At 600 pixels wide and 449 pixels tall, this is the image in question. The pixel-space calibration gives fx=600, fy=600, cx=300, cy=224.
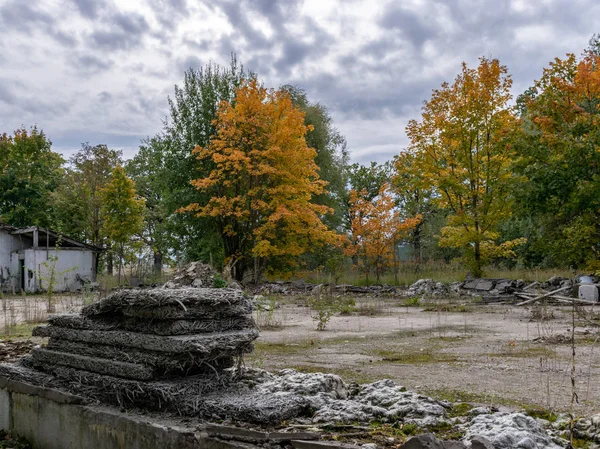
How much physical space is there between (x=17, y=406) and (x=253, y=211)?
22231 mm

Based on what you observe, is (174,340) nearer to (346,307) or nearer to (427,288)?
(346,307)

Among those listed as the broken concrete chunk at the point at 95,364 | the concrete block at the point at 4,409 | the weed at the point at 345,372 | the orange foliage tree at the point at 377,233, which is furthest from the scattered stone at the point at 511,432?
the orange foliage tree at the point at 377,233

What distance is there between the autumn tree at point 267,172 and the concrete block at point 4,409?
19490 millimetres

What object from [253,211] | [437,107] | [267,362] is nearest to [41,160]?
[253,211]

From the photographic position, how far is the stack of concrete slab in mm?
4605

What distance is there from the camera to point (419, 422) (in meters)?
4.14

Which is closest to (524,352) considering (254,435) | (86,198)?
(254,435)


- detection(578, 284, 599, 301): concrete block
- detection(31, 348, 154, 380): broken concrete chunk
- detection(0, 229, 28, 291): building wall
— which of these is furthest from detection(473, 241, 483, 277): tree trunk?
detection(0, 229, 28, 291): building wall

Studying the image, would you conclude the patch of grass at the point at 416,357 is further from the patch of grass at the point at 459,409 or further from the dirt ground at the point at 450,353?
the patch of grass at the point at 459,409

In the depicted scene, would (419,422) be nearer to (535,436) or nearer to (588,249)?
(535,436)

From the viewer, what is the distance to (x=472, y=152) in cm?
2414

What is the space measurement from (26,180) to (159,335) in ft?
139

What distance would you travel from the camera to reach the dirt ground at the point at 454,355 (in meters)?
6.00

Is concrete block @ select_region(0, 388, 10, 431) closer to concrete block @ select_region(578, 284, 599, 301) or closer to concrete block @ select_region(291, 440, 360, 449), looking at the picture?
concrete block @ select_region(291, 440, 360, 449)
